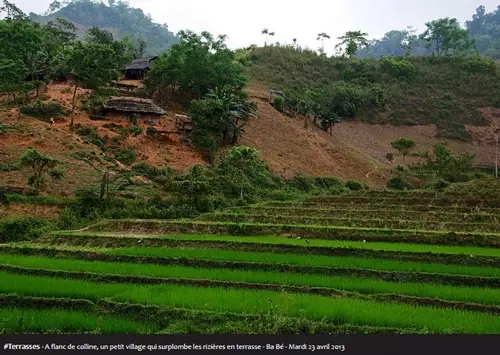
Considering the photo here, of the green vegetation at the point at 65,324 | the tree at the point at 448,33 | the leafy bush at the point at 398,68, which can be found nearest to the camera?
the green vegetation at the point at 65,324

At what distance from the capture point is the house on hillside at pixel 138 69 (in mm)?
49219

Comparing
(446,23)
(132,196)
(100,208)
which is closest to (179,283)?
(100,208)

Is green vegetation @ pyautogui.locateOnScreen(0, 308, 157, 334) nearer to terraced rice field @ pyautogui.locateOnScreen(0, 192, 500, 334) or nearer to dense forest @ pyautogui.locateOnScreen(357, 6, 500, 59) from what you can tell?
terraced rice field @ pyautogui.locateOnScreen(0, 192, 500, 334)

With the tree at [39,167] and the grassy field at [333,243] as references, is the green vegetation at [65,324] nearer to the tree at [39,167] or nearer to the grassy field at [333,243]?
the grassy field at [333,243]

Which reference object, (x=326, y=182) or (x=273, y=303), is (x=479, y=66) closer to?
(x=326, y=182)

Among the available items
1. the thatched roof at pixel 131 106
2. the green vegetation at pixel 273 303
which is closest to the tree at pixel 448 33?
the thatched roof at pixel 131 106

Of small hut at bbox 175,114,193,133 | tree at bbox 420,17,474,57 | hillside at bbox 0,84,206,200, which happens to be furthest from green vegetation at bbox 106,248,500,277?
tree at bbox 420,17,474,57

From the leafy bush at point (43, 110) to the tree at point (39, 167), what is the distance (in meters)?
9.95

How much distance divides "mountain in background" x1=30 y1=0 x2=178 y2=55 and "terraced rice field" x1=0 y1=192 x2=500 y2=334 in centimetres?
12410

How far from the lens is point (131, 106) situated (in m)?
37.2

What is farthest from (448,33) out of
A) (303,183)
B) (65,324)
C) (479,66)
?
(65,324)

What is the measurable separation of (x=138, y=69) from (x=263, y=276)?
41.4 m

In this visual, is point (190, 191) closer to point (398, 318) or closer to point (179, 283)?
point (179, 283)

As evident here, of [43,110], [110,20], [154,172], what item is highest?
[110,20]
